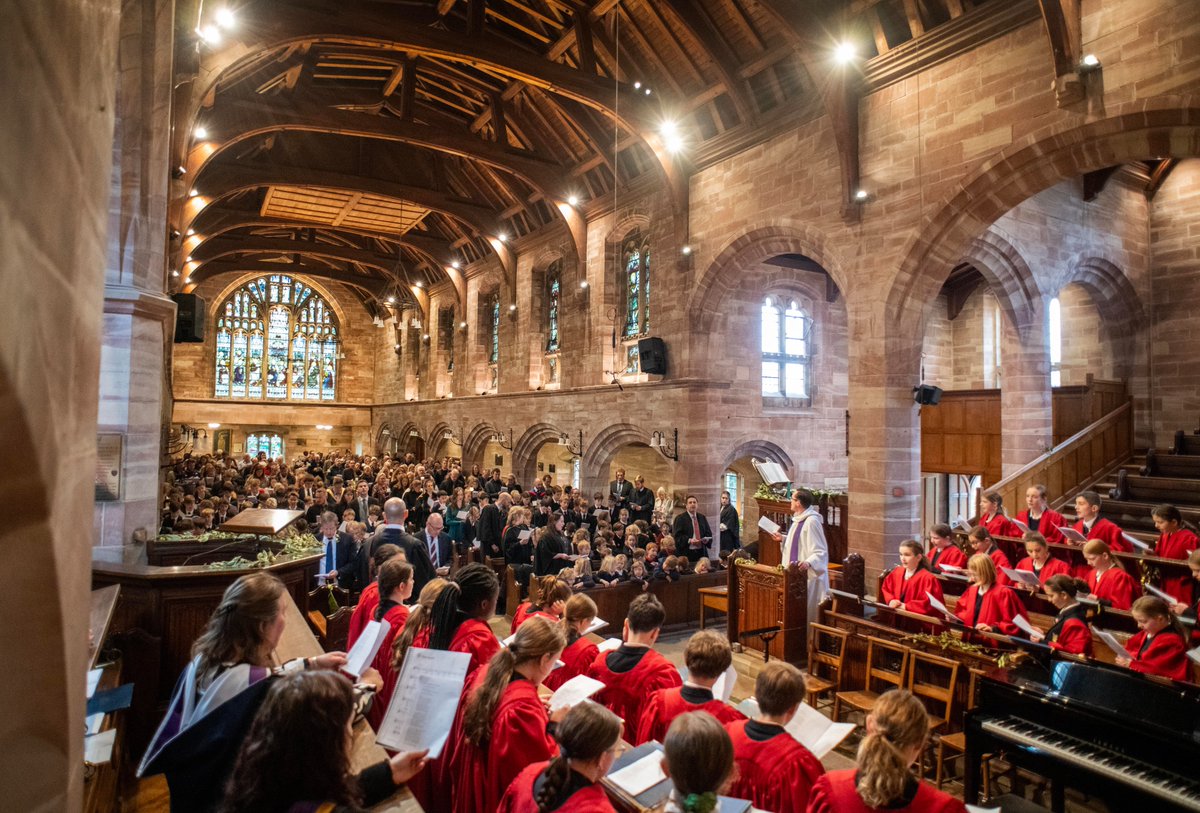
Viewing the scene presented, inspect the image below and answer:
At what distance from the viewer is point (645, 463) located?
1717 cm

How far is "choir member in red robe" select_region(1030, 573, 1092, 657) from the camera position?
187 inches

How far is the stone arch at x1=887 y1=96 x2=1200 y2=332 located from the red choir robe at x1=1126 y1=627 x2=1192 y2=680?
5.35 metres

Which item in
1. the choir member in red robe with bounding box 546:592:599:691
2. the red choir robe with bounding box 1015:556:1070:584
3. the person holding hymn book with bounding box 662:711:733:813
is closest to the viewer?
the person holding hymn book with bounding box 662:711:733:813

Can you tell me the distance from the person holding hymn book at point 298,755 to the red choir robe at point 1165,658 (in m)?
4.72

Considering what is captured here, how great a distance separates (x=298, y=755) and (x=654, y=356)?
457 inches

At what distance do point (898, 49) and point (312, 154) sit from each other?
1287 centimetres

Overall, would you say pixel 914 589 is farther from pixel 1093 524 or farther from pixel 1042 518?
pixel 1042 518

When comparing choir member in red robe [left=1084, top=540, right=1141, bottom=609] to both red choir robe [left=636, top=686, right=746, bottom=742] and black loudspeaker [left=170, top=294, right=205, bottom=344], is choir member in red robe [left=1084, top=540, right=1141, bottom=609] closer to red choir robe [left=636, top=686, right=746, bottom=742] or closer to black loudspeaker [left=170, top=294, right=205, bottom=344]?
red choir robe [left=636, top=686, right=746, bottom=742]

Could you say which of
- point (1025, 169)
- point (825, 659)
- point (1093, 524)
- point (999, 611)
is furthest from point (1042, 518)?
point (1025, 169)

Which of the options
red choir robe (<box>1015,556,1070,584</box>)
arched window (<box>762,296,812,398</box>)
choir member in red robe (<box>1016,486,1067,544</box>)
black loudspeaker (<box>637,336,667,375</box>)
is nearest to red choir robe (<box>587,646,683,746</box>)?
red choir robe (<box>1015,556,1070,584</box>)

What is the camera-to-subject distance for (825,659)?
19.9 feet

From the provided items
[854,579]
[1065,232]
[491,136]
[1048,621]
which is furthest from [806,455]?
[491,136]

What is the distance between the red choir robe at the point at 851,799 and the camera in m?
2.24

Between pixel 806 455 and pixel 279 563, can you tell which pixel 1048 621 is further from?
pixel 806 455
